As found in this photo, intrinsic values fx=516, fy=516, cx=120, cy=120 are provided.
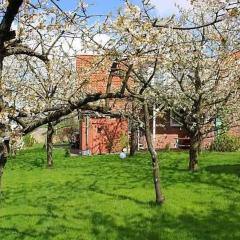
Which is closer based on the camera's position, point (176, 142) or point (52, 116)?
point (52, 116)

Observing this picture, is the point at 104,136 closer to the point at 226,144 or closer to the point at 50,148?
the point at 226,144

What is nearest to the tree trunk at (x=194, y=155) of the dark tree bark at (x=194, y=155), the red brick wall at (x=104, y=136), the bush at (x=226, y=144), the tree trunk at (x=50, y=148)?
the dark tree bark at (x=194, y=155)

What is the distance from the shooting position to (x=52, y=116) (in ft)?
24.1

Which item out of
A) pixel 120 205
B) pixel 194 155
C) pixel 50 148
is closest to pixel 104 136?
pixel 50 148

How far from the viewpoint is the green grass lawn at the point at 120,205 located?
9961 millimetres

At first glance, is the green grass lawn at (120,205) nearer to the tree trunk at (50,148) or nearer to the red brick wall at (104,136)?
the tree trunk at (50,148)

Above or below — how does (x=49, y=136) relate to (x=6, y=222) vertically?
above

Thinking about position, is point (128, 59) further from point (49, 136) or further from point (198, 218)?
point (49, 136)

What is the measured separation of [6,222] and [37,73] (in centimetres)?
1000

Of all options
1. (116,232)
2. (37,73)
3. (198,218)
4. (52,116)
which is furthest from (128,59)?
(37,73)

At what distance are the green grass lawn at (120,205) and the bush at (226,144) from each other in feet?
36.9

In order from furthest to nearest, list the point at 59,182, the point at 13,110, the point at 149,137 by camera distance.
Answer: the point at 59,182, the point at 149,137, the point at 13,110

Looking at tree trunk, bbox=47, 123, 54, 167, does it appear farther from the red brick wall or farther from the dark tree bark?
the red brick wall

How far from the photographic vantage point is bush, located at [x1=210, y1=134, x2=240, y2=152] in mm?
30908
